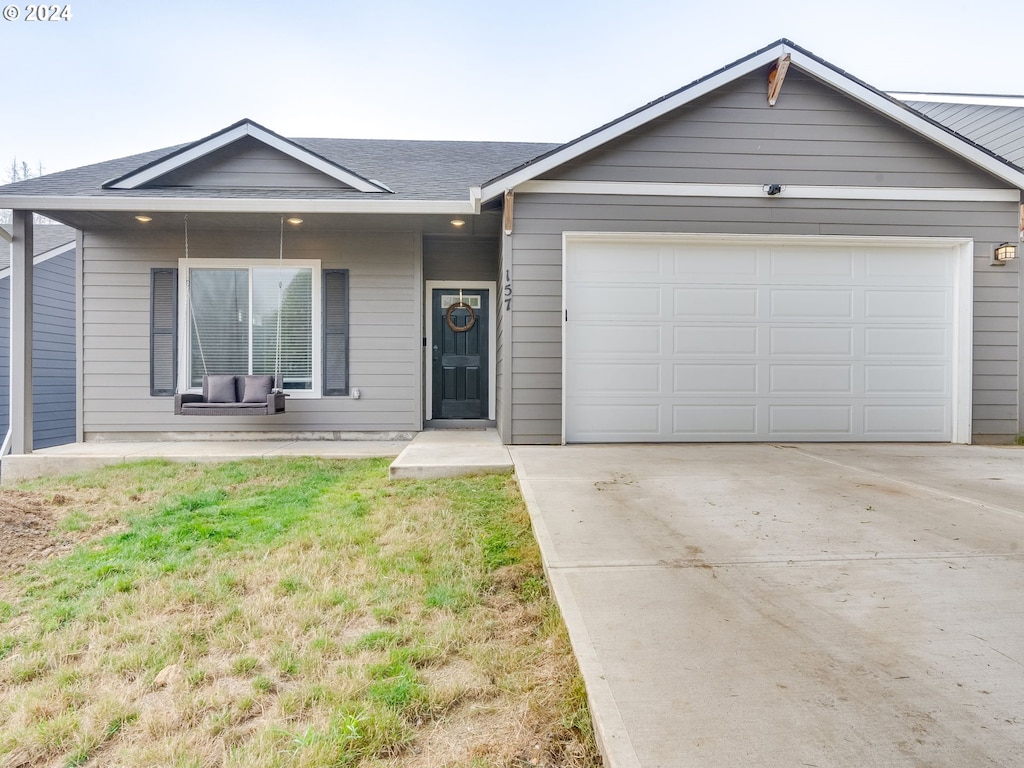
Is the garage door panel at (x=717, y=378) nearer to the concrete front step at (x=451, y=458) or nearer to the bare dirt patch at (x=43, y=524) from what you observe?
the concrete front step at (x=451, y=458)

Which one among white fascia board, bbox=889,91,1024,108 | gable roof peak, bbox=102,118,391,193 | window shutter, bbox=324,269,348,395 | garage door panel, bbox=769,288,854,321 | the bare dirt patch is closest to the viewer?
the bare dirt patch

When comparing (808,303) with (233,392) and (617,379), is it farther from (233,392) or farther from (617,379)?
(233,392)

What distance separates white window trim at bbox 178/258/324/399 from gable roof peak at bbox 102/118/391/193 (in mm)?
981

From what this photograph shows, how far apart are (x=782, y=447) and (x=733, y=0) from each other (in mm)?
9694

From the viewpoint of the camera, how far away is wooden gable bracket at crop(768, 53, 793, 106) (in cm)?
506

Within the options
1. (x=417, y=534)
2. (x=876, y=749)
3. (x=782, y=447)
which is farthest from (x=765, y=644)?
(x=782, y=447)

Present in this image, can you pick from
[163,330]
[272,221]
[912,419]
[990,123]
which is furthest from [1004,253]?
[163,330]

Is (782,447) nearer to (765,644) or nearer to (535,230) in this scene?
(535,230)

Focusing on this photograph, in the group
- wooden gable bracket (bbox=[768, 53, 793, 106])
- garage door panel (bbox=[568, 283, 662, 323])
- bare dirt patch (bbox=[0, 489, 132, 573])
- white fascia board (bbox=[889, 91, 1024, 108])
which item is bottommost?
bare dirt patch (bbox=[0, 489, 132, 573])

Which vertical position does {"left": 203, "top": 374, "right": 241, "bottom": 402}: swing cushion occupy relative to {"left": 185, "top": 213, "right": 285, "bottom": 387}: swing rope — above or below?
below

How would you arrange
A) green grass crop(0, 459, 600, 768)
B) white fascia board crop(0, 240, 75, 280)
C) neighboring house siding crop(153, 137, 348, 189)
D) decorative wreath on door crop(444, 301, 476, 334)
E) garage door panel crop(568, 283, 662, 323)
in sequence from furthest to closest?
white fascia board crop(0, 240, 75, 280), decorative wreath on door crop(444, 301, 476, 334), neighboring house siding crop(153, 137, 348, 189), garage door panel crop(568, 283, 662, 323), green grass crop(0, 459, 600, 768)

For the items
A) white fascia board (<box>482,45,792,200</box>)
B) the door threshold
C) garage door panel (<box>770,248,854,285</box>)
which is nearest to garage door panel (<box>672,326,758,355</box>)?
garage door panel (<box>770,248,854,285</box>)

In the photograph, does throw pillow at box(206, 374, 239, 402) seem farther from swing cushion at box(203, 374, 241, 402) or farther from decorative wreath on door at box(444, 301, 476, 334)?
decorative wreath on door at box(444, 301, 476, 334)

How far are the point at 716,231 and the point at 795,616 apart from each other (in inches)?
173
